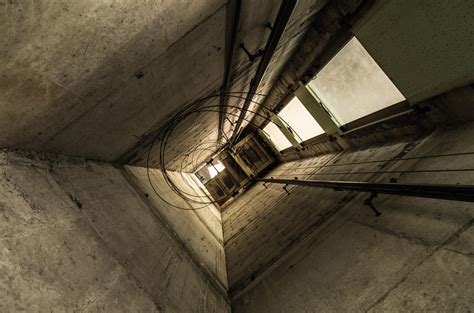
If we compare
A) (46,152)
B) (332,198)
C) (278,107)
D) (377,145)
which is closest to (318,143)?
(278,107)

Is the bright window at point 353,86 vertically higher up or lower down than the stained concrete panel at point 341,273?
higher up

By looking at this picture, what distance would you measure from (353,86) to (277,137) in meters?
5.82

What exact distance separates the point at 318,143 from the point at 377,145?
2.46 m

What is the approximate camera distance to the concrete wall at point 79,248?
1.55m

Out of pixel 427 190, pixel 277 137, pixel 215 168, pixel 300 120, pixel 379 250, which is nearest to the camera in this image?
pixel 427 190

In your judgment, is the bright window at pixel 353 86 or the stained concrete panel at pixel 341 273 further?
the bright window at pixel 353 86

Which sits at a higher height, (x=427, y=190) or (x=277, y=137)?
(x=277, y=137)

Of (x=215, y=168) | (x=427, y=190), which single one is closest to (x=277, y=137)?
(x=215, y=168)

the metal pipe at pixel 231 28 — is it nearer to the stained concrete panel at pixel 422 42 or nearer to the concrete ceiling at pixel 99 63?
the concrete ceiling at pixel 99 63

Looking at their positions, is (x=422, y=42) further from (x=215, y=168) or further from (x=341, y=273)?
(x=215, y=168)

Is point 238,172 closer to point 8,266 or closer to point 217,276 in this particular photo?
point 217,276

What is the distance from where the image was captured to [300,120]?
7.69 m

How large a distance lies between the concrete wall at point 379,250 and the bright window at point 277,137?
5255 mm

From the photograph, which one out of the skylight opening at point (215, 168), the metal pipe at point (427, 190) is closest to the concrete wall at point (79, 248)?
the metal pipe at point (427, 190)
